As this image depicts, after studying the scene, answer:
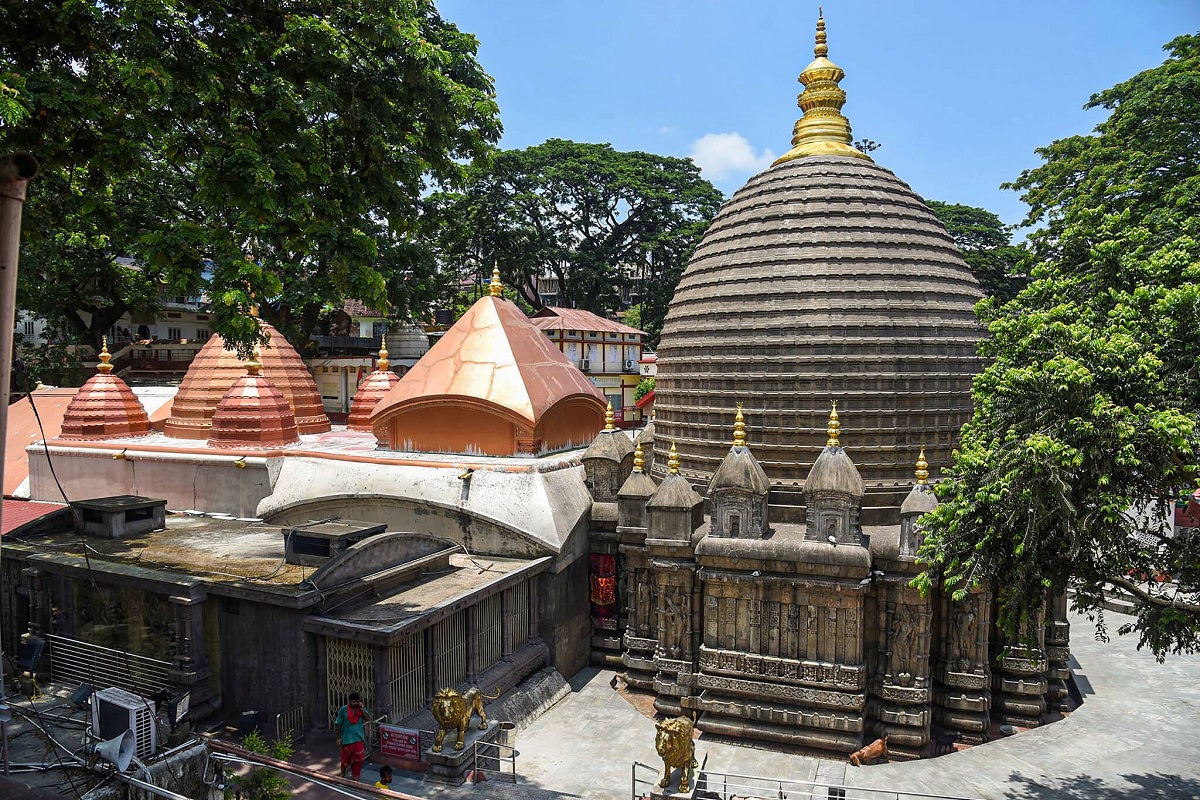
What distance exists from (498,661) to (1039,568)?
337 inches

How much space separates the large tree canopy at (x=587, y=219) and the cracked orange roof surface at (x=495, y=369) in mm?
22723

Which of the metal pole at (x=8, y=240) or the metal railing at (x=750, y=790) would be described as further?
the metal railing at (x=750, y=790)

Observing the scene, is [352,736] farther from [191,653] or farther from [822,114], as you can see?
[822,114]

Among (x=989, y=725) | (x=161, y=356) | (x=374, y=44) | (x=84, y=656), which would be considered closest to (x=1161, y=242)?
(x=989, y=725)

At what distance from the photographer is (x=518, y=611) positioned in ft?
46.9

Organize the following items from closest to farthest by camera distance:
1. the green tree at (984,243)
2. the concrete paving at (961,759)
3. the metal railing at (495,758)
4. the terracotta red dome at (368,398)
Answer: the metal railing at (495,758) → the concrete paving at (961,759) → the terracotta red dome at (368,398) → the green tree at (984,243)

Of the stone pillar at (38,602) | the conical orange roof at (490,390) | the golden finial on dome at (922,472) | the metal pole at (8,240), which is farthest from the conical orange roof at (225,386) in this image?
the metal pole at (8,240)

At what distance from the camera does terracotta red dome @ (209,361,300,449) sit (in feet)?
59.5

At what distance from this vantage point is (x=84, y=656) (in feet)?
41.3

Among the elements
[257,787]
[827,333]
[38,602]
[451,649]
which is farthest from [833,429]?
[38,602]

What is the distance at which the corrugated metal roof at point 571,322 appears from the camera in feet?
115

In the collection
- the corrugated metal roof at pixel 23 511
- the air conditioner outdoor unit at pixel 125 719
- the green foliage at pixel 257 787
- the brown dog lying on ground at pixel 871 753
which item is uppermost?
the corrugated metal roof at pixel 23 511

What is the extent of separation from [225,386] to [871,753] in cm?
1731

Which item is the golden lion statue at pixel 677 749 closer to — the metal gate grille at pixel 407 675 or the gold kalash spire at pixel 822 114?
the metal gate grille at pixel 407 675
